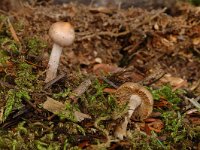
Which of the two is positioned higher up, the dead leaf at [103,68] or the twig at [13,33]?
the twig at [13,33]

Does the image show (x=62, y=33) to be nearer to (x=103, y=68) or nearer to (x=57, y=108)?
(x=57, y=108)

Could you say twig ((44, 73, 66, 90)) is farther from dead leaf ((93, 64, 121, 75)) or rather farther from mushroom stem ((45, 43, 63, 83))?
dead leaf ((93, 64, 121, 75))

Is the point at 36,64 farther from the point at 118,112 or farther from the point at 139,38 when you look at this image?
the point at 139,38

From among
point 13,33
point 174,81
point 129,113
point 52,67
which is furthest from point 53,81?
point 174,81

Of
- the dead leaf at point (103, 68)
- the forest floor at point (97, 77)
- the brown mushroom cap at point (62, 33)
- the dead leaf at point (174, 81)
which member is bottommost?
the dead leaf at point (174, 81)

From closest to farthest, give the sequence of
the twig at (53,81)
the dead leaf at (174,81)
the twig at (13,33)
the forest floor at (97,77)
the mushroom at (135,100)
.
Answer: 1. the forest floor at (97,77)
2. the mushroom at (135,100)
3. the twig at (53,81)
4. the twig at (13,33)
5. the dead leaf at (174,81)

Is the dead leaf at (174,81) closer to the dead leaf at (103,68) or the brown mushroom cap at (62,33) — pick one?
the dead leaf at (103,68)

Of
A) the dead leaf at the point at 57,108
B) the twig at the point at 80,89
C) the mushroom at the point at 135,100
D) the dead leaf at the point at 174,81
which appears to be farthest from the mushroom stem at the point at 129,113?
the dead leaf at the point at 174,81
